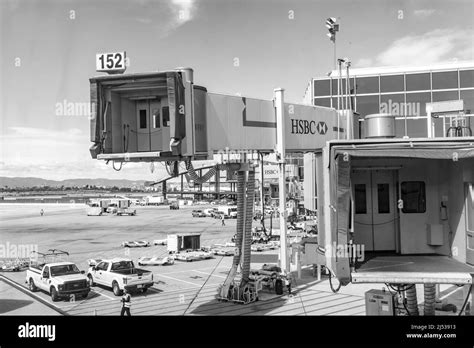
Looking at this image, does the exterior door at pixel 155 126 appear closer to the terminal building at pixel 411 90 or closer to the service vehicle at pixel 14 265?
the service vehicle at pixel 14 265

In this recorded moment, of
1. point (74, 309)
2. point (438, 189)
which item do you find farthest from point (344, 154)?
point (74, 309)

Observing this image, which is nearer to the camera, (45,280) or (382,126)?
(382,126)

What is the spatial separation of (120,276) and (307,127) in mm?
12535

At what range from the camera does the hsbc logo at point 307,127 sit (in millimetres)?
20625

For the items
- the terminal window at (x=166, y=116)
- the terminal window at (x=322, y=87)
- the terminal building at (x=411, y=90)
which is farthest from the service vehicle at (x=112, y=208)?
the terminal window at (x=166, y=116)

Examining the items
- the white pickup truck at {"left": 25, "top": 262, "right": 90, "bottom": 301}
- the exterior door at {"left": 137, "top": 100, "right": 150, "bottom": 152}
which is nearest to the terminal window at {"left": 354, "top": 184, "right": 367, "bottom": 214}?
the exterior door at {"left": 137, "top": 100, "right": 150, "bottom": 152}

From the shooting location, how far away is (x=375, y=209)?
12.1m

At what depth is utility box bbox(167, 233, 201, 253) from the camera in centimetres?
3656

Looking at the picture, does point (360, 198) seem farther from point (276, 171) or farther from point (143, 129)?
point (276, 171)

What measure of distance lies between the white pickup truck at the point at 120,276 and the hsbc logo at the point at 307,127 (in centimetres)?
1104

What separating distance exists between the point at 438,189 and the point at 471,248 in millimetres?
1825

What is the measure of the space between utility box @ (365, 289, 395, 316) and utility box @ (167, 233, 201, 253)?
25.7 meters

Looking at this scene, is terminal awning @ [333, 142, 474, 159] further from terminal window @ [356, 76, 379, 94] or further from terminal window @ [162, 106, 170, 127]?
terminal window @ [356, 76, 379, 94]

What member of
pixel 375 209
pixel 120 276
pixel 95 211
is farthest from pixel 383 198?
pixel 95 211
